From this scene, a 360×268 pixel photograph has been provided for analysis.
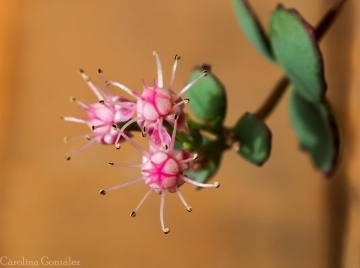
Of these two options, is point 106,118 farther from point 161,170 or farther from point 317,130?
point 317,130

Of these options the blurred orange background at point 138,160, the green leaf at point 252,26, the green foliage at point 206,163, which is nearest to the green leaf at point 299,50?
the green leaf at point 252,26

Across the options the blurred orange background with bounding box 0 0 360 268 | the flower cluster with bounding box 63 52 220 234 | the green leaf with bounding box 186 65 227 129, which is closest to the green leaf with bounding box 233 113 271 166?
the green leaf with bounding box 186 65 227 129

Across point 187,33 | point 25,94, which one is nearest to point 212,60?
point 187,33

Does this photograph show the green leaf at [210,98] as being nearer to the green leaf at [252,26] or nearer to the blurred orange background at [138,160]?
the green leaf at [252,26]

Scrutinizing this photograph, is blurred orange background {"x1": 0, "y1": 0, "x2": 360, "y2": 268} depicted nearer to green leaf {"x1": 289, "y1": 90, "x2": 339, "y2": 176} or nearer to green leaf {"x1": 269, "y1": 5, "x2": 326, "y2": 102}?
green leaf {"x1": 289, "y1": 90, "x2": 339, "y2": 176}

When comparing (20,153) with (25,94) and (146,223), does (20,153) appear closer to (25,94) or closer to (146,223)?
(25,94)

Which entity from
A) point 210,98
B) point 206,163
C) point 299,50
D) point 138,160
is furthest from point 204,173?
point 138,160
